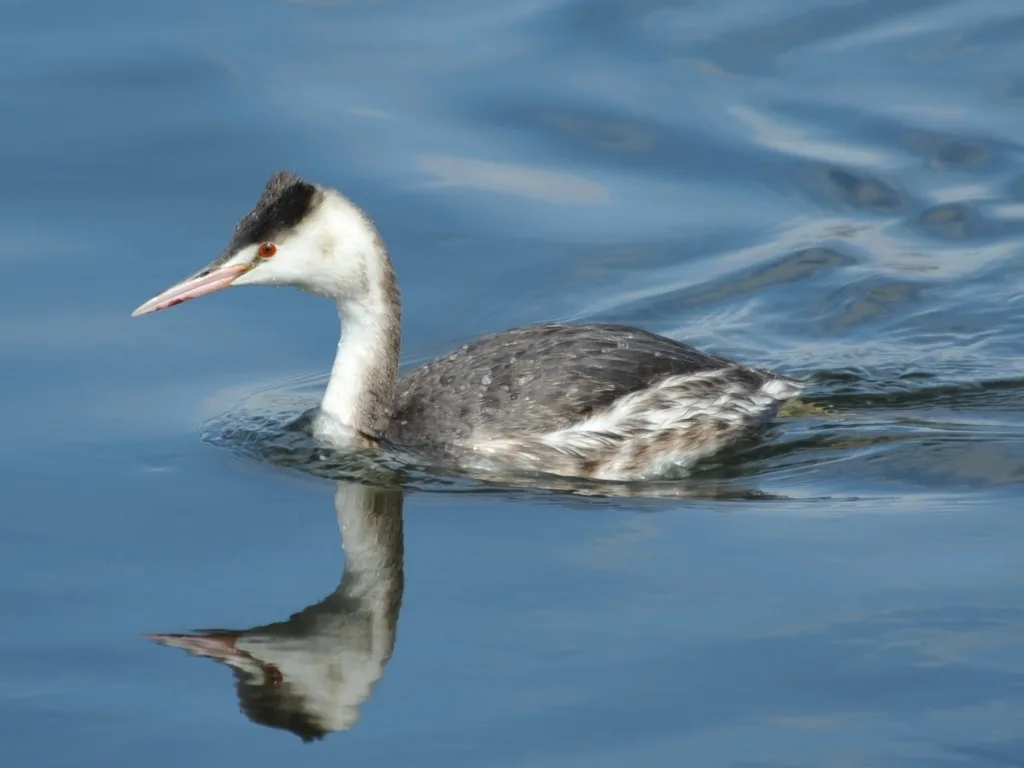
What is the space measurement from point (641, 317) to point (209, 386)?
2.71m

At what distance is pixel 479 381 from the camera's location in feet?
30.6

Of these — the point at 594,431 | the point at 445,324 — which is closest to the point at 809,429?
the point at 594,431

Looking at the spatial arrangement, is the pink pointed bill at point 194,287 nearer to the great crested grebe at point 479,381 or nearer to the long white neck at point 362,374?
the great crested grebe at point 479,381

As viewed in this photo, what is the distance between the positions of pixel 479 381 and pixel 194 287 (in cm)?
146

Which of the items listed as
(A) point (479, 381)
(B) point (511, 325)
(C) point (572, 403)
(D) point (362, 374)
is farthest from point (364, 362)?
(B) point (511, 325)

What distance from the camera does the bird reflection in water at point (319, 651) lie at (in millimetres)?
6750

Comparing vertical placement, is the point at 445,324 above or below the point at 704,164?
below

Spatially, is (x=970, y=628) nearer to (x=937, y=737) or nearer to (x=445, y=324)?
(x=937, y=737)

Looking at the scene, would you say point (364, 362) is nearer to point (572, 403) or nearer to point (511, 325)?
point (572, 403)

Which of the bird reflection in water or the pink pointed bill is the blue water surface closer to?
the bird reflection in water

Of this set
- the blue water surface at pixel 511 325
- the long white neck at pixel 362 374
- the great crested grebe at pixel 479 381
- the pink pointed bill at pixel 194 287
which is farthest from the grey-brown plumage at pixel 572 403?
the pink pointed bill at pixel 194 287

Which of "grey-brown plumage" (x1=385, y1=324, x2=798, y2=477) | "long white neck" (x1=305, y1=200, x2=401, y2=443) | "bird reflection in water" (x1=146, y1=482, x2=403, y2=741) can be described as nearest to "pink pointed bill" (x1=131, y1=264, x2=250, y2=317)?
"long white neck" (x1=305, y1=200, x2=401, y2=443)

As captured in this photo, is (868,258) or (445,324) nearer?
(445,324)

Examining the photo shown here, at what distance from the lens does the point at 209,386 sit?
989 cm
